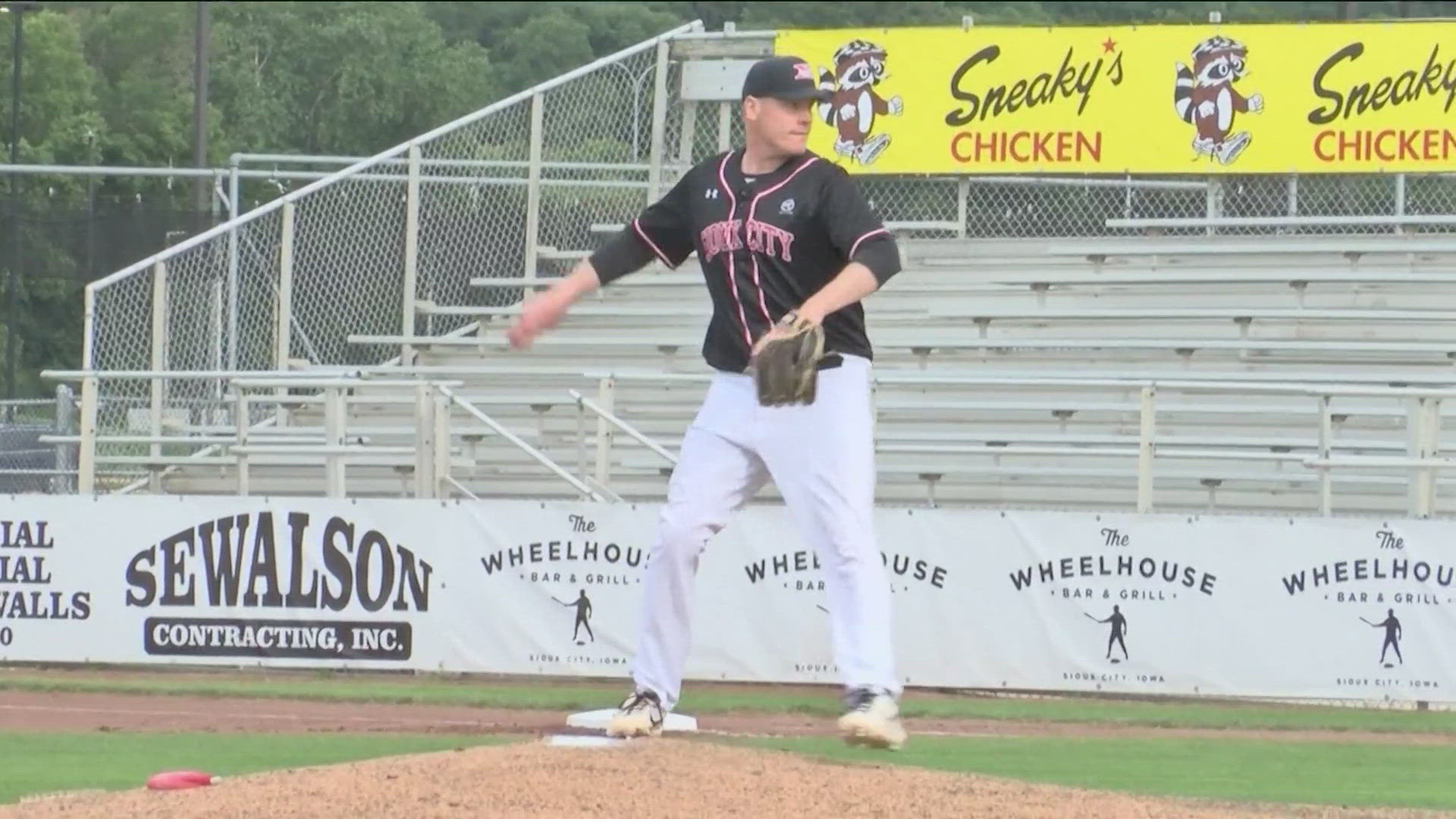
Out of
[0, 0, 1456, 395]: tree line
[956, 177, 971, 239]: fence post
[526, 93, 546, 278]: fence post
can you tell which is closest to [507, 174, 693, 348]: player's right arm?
[526, 93, 546, 278]: fence post

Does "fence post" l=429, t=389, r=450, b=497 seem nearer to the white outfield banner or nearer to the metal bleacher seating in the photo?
the metal bleacher seating

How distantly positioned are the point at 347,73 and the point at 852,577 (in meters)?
22.3

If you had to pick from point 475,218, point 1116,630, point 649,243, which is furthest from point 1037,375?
point 649,243

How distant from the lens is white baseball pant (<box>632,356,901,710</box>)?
7.33 m

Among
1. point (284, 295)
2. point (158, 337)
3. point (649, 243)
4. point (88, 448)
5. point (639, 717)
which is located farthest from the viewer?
point (284, 295)

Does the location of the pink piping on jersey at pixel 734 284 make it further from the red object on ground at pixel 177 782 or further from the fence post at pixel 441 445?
the fence post at pixel 441 445

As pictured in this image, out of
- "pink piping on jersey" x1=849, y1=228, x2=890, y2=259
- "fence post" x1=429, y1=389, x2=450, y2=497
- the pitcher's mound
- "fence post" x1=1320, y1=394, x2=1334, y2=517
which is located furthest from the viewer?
"fence post" x1=429, y1=389, x2=450, y2=497

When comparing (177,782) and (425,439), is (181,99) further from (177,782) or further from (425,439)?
(177,782)

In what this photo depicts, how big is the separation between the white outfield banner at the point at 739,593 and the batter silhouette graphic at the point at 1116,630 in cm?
2

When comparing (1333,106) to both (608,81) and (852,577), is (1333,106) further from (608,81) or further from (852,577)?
(852,577)

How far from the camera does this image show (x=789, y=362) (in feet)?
22.9

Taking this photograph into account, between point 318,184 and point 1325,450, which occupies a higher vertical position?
point 318,184

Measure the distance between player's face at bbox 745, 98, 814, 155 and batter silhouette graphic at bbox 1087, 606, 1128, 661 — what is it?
5.61 meters

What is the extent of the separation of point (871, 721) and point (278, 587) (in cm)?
698
